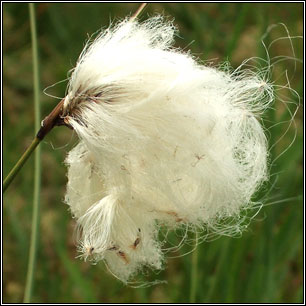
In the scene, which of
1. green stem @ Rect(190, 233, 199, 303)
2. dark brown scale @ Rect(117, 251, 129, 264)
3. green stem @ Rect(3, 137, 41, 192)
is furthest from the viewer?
green stem @ Rect(190, 233, 199, 303)

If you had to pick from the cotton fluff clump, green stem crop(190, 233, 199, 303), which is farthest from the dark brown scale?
green stem crop(190, 233, 199, 303)

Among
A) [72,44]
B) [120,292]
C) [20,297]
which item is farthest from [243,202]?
[72,44]

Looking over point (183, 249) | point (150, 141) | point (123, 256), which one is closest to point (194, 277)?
point (183, 249)

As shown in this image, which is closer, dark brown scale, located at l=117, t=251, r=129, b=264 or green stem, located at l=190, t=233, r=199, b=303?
dark brown scale, located at l=117, t=251, r=129, b=264

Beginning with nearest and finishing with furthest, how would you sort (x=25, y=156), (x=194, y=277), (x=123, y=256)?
(x=25, y=156)
(x=123, y=256)
(x=194, y=277)

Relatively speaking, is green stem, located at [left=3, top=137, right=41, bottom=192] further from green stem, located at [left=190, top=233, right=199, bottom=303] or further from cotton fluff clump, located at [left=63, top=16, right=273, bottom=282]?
green stem, located at [left=190, top=233, right=199, bottom=303]

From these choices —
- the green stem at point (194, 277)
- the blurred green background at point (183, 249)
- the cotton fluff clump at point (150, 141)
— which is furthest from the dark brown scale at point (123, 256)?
the green stem at point (194, 277)

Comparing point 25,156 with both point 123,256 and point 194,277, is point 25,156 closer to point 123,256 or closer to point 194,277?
point 123,256
